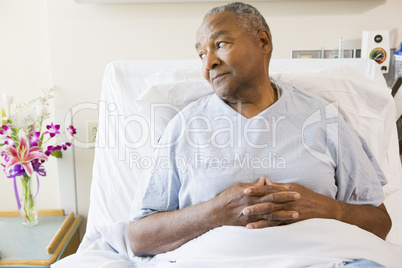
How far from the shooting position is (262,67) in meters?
1.29

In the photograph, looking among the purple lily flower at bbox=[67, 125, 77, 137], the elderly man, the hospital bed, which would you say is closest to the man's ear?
the elderly man

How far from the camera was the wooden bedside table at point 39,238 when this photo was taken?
1511 mm

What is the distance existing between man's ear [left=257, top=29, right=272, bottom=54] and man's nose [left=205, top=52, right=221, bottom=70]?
0.16 metres

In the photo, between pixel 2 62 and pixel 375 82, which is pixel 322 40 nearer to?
pixel 375 82

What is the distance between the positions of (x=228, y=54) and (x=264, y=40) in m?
0.15

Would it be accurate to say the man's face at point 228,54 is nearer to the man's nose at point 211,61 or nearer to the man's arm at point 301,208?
the man's nose at point 211,61

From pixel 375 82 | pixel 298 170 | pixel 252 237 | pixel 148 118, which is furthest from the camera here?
pixel 375 82

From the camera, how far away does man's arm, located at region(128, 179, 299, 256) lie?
109 cm

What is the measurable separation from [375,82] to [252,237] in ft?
3.02

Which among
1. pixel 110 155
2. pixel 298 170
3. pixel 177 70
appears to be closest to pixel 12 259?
pixel 110 155

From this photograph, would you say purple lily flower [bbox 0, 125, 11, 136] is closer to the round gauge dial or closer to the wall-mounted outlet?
the wall-mounted outlet

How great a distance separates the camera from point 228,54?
122 cm

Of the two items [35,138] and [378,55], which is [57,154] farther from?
[378,55]

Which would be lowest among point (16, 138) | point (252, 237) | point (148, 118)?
point (252, 237)
